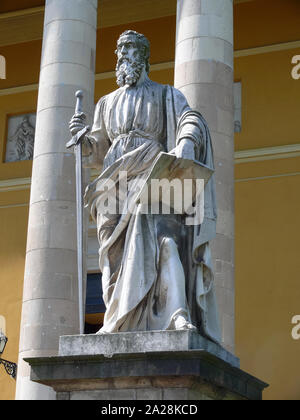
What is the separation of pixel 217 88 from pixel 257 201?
513 centimetres

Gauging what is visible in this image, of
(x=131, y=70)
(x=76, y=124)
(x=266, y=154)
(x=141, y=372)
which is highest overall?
(x=266, y=154)

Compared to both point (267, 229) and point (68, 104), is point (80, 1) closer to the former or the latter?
point (68, 104)

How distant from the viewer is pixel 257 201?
17.6 m

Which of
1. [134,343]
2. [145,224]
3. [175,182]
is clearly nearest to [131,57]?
[175,182]

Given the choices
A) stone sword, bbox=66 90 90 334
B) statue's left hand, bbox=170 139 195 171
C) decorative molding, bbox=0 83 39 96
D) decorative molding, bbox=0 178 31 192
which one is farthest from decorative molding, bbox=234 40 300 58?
statue's left hand, bbox=170 139 195 171

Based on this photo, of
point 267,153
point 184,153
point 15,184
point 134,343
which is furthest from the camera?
point 15,184

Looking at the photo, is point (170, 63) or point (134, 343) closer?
point (134, 343)

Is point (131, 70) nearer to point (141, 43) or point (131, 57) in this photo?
point (131, 57)

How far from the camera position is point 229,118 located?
12961 mm

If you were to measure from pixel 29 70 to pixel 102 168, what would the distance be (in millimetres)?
14884

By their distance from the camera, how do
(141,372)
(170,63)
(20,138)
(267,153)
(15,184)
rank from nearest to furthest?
1. (141,372)
2. (267,153)
3. (170,63)
4. (15,184)
5. (20,138)

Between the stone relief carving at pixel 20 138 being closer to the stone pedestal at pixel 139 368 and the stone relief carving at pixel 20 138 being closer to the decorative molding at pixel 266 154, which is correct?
the decorative molding at pixel 266 154

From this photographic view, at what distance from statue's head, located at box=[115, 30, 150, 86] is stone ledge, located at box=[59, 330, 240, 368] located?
84.3 inches

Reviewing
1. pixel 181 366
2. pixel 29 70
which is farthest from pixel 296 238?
pixel 181 366
